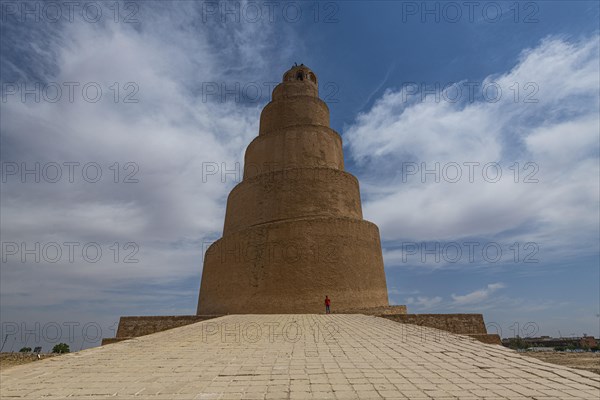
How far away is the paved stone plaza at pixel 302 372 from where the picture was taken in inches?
129

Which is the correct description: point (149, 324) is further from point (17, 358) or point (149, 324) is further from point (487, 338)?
point (487, 338)

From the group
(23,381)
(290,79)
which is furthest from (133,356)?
(290,79)

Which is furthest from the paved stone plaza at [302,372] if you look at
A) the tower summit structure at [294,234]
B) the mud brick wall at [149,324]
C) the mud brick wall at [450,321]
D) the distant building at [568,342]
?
the distant building at [568,342]

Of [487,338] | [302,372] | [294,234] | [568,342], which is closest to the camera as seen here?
[302,372]

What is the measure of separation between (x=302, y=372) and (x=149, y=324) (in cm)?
771

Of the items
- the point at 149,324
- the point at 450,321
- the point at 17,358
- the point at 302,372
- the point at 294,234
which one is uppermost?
the point at 294,234

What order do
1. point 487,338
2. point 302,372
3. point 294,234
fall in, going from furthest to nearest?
point 294,234 → point 487,338 → point 302,372

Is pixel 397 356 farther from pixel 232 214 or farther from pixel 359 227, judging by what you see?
pixel 232 214

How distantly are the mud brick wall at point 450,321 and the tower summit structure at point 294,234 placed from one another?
268 centimetres

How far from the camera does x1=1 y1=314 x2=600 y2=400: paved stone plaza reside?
10.7 feet

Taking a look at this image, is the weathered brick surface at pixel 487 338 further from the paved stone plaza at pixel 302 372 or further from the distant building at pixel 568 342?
the distant building at pixel 568 342

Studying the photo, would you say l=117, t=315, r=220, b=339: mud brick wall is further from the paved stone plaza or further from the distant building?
the distant building

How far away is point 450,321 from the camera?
9484 millimetres

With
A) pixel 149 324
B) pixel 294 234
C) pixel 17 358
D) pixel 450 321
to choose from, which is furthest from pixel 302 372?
pixel 17 358
